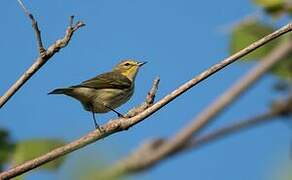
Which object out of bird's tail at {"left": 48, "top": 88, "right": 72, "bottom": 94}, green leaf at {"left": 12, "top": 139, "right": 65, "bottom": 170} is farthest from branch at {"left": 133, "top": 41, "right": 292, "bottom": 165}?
green leaf at {"left": 12, "top": 139, "right": 65, "bottom": 170}

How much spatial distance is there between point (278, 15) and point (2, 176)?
3326 millimetres

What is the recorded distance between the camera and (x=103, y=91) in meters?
7.02

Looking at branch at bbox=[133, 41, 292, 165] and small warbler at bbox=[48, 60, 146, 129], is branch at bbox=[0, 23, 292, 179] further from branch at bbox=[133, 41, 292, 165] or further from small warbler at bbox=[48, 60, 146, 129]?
branch at bbox=[133, 41, 292, 165]

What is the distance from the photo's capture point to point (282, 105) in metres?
7.57

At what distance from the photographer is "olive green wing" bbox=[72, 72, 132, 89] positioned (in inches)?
276

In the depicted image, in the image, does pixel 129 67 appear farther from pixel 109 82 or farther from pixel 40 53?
pixel 40 53

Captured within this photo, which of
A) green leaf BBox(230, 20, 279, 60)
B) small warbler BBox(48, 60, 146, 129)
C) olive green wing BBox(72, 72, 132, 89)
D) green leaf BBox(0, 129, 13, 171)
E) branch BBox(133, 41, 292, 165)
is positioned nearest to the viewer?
green leaf BBox(0, 129, 13, 171)

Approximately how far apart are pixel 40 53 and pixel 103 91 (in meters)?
3.09

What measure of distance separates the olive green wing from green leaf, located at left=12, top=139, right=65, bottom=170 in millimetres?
1176

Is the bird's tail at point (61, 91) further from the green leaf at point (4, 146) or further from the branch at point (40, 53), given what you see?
the branch at point (40, 53)

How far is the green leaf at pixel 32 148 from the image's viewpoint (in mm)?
5422

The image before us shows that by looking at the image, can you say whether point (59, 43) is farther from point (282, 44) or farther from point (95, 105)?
point (282, 44)

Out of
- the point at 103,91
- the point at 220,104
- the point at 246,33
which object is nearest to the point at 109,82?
the point at 103,91

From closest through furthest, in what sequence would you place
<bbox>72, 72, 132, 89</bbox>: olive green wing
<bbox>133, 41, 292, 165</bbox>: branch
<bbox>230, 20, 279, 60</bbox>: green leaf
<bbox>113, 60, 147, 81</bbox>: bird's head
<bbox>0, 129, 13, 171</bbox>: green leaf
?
<bbox>0, 129, 13, 171</bbox>: green leaf → <bbox>72, 72, 132, 89</bbox>: olive green wing → <bbox>230, 20, 279, 60</bbox>: green leaf → <bbox>133, 41, 292, 165</bbox>: branch → <bbox>113, 60, 147, 81</bbox>: bird's head
